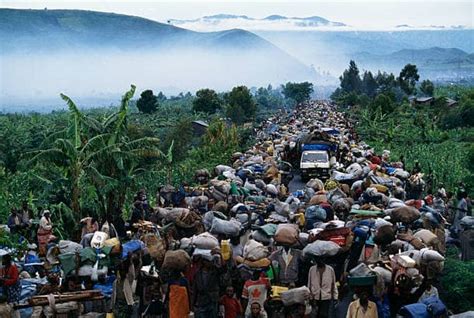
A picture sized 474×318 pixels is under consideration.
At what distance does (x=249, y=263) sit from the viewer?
8.50 m

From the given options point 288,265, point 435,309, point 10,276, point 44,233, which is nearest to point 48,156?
point 44,233

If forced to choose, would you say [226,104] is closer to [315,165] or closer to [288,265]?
[315,165]

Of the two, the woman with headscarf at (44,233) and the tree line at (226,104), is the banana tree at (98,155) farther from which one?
the tree line at (226,104)

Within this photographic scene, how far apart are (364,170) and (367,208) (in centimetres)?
490

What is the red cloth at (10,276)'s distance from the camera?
7832 mm

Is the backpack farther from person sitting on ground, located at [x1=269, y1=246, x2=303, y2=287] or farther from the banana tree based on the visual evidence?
the banana tree

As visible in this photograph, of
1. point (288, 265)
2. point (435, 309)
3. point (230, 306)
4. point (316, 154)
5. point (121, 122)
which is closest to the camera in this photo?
point (435, 309)

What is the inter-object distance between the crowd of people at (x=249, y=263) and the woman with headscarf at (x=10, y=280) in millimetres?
14

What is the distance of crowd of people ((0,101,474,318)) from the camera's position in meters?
7.53

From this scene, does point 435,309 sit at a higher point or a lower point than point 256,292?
higher

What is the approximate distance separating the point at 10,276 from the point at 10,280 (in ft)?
0.15

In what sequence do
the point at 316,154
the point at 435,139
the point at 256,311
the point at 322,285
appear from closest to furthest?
the point at 256,311 → the point at 322,285 → the point at 316,154 → the point at 435,139

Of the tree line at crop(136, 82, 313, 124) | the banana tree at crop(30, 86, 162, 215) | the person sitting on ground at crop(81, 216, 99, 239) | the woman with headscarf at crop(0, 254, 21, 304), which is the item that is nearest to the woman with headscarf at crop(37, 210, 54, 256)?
the person sitting on ground at crop(81, 216, 99, 239)

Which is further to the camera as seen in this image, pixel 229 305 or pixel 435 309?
pixel 229 305
